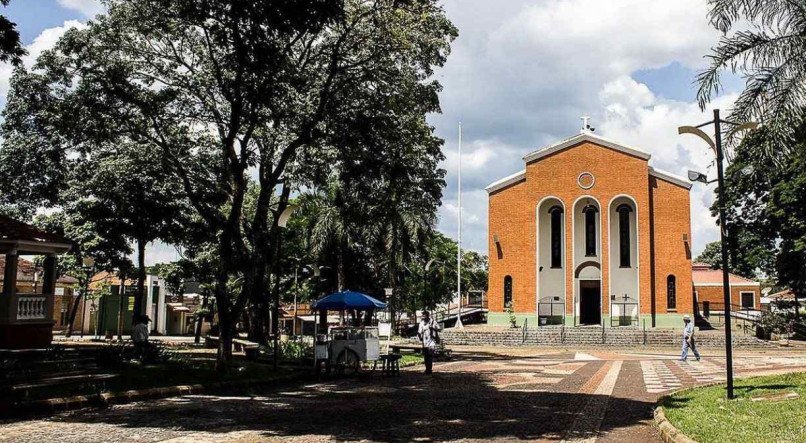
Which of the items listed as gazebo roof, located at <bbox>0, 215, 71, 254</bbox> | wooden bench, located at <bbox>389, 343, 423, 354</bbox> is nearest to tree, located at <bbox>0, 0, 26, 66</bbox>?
gazebo roof, located at <bbox>0, 215, 71, 254</bbox>

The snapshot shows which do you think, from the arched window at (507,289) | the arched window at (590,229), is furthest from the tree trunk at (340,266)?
the arched window at (590,229)

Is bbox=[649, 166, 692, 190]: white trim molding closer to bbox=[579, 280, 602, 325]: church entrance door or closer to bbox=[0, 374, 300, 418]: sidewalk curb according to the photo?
bbox=[579, 280, 602, 325]: church entrance door

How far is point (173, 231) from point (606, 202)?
27496 millimetres

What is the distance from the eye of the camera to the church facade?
4262cm

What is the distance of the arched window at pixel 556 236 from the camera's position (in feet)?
148

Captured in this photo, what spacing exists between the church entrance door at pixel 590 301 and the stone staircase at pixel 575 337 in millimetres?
3693

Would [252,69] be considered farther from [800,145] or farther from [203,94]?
[800,145]

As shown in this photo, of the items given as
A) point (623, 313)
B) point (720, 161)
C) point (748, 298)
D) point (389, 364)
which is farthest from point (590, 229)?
point (720, 161)

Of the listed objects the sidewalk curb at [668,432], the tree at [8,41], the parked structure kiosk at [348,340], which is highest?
the tree at [8,41]

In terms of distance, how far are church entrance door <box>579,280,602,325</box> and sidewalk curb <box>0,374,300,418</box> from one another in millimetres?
32634

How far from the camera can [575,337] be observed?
38.2 meters

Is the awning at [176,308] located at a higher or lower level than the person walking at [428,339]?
higher

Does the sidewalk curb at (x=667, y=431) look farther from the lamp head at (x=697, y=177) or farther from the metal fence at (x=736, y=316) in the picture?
the metal fence at (x=736, y=316)

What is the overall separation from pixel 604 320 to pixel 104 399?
35.9 meters
